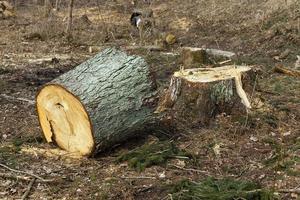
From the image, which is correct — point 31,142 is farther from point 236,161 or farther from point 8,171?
point 236,161

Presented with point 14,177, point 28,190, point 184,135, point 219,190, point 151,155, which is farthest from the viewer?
point 184,135

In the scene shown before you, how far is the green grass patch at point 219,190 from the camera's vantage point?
13.5 feet

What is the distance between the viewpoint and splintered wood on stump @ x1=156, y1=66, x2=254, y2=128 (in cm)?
597

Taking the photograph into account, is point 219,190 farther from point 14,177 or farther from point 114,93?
point 14,177

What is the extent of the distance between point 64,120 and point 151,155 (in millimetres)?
1074

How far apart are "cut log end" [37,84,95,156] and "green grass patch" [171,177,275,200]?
122 cm

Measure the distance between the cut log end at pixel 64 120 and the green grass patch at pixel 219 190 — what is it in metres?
1.22

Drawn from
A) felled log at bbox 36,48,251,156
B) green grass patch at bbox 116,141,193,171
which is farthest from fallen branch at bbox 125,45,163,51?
green grass patch at bbox 116,141,193,171

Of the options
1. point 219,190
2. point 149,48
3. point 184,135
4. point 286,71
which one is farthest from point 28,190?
point 149,48

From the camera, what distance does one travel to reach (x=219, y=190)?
4.21 meters

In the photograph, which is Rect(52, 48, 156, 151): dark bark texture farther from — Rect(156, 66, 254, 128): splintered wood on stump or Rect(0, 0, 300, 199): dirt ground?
Rect(156, 66, 254, 128): splintered wood on stump

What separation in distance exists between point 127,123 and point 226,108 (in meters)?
1.49

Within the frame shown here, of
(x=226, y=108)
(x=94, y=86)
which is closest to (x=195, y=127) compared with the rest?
(x=226, y=108)

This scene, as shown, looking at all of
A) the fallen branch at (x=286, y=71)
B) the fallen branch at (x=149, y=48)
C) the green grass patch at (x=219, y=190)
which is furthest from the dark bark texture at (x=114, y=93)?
the fallen branch at (x=149, y=48)
